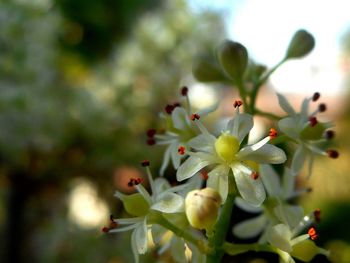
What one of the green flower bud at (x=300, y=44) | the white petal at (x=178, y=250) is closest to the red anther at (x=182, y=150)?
the white petal at (x=178, y=250)

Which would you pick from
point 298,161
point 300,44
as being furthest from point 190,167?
point 300,44

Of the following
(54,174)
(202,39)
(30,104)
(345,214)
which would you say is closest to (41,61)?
(30,104)

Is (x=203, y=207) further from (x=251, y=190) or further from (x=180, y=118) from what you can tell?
(x=180, y=118)

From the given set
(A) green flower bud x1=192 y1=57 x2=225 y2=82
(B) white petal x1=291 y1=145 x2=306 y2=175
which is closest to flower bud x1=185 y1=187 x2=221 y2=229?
(B) white petal x1=291 y1=145 x2=306 y2=175

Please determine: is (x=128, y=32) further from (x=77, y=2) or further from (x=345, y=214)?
(x=345, y=214)

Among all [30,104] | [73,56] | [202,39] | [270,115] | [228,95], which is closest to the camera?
[270,115]

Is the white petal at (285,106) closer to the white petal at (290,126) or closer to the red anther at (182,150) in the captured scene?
the white petal at (290,126)
